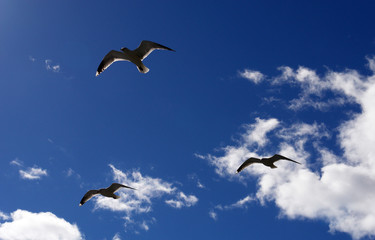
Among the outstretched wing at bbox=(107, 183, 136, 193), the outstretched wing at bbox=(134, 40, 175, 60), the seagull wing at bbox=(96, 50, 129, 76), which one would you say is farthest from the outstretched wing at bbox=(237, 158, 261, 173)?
the seagull wing at bbox=(96, 50, 129, 76)

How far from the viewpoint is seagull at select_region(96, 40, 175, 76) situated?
2473 centimetres

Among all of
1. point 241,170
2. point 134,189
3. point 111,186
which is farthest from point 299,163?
point 111,186

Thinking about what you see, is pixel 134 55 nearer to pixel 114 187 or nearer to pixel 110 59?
pixel 110 59

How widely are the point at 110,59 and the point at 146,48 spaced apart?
8.49 feet

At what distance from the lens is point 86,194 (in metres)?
28.3

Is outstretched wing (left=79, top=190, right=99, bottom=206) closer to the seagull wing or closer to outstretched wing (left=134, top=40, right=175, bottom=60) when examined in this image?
the seagull wing

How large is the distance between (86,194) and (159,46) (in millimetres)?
10393

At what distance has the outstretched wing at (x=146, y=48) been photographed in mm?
24609

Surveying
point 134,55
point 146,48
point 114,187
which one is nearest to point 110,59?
point 134,55

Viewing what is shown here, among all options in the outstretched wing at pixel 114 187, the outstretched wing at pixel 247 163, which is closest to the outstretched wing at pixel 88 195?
the outstretched wing at pixel 114 187

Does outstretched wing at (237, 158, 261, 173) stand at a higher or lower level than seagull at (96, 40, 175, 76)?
lower

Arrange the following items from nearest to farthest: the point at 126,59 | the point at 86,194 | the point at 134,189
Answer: the point at 134,189 < the point at 126,59 < the point at 86,194

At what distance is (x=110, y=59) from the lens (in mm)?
26156

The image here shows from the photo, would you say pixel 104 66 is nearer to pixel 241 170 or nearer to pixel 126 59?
pixel 126 59
